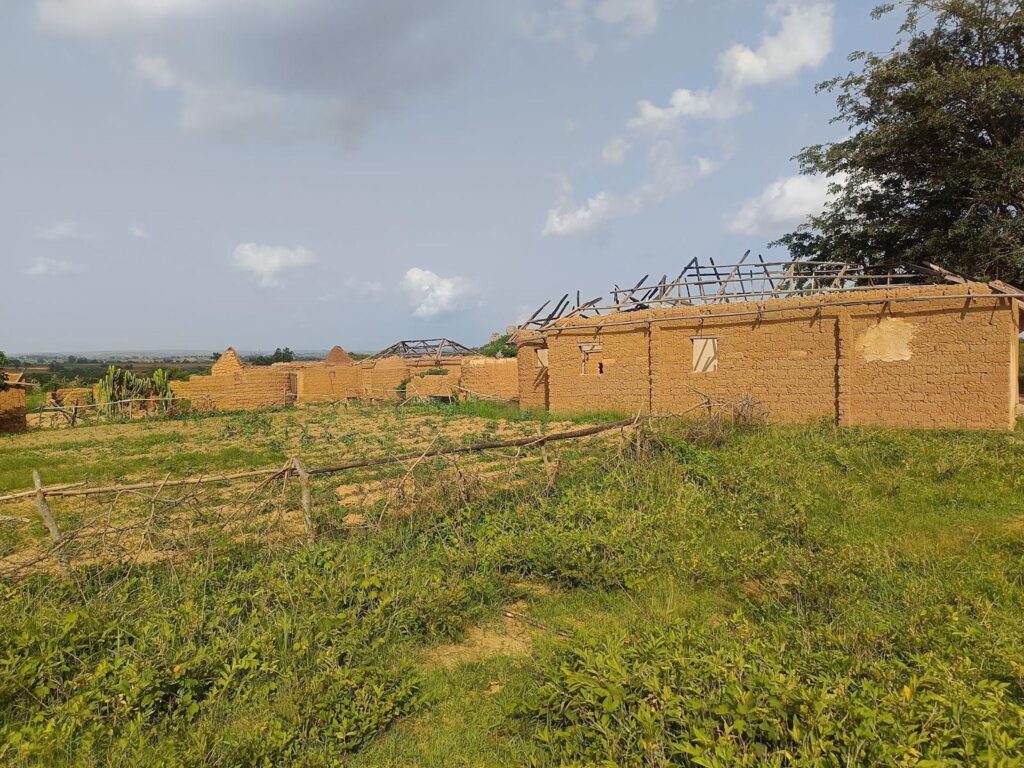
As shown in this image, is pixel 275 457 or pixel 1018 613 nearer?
pixel 1018 613

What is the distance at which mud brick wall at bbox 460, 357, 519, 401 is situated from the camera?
2133 centimetres

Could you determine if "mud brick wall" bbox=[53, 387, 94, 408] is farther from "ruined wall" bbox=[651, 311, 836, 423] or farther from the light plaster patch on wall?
the light plaster patch on wall

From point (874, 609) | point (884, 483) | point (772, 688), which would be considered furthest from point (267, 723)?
point (884, 483)

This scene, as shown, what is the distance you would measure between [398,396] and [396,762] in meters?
22.3

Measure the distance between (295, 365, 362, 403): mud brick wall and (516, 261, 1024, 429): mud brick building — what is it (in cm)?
1200

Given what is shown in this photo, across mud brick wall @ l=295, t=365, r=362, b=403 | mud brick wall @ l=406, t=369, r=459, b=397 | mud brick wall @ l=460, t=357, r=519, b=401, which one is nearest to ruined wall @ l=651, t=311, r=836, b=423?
mud brick wall @ l=460, t=357, r=519, b=401

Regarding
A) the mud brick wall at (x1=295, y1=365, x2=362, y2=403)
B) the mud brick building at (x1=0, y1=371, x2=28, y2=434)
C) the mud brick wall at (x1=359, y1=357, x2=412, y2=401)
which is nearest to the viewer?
the mud brick building at (x1=0, y1=371, x2=28, y2=434)

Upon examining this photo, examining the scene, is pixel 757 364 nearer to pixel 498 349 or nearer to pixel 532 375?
pixel 532 375

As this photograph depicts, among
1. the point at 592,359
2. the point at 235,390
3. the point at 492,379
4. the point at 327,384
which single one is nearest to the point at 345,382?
the point at 327,384

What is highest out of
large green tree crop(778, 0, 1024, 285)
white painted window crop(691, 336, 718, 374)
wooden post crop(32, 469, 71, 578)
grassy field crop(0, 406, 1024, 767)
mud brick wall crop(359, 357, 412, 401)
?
large green tree crop(778, 0, 1024, 285)

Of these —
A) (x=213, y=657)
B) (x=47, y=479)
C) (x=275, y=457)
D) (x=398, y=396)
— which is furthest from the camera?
(x=398, y=396)

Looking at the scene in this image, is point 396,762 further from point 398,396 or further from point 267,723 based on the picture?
point 398,396

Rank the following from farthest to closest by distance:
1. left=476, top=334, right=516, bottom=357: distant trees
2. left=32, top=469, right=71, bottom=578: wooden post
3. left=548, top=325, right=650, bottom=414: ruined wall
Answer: left=476, top=334, right=516, bottom=357: distant trees, left=548, top=325, right=650, bottom=414: ruined wall, left=32, top=469, right=71, bottom=578: wooden post

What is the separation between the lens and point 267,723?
2.95 metres
